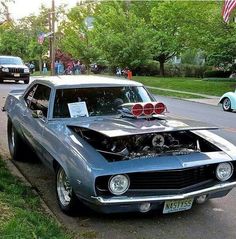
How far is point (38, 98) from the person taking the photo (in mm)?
6711

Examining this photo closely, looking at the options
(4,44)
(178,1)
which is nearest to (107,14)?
(178,1)

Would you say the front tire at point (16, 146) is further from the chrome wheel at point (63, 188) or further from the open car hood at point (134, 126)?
the chrome wheel at point (63, 188)

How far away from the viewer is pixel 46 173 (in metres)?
6.75

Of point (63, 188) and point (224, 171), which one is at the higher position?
point (224, 171)

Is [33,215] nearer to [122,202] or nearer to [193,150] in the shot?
[122,202]

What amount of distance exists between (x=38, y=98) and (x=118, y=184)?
2738mm

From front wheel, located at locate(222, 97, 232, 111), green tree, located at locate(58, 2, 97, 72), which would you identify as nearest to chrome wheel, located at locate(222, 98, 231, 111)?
front wheel, located at locate(222, 97, 232, 111)

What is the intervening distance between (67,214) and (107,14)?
1357 inches

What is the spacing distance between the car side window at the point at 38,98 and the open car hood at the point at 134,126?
2.99ft

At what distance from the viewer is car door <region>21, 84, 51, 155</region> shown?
5832 millimetres

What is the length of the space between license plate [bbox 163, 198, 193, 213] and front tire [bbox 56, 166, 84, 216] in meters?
0.91

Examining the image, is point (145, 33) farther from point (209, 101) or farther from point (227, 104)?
point (227, 104)

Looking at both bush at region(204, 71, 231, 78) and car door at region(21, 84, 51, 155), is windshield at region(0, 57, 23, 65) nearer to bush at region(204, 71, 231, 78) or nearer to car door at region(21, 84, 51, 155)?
bush at region(204, 71, 231, 78)

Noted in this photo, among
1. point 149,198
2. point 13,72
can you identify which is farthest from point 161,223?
point 13,72
